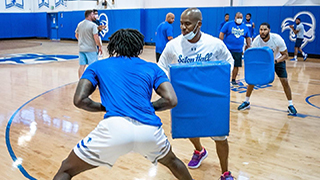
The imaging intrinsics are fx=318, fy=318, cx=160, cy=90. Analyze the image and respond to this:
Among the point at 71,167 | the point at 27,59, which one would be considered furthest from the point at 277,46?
the point at 27,59

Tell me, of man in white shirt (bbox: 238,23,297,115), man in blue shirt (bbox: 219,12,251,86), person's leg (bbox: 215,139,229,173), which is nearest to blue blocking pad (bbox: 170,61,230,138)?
person's leg (bbox: 215,139,229,173)

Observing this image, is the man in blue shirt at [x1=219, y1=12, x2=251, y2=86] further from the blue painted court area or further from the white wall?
the blue painted court area

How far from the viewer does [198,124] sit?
2707 millimetres

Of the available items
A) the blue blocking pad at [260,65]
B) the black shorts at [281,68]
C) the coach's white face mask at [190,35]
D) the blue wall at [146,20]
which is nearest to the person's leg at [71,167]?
the coach's white face mask at [190,35]

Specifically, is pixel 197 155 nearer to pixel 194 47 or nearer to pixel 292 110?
pixel 194 47

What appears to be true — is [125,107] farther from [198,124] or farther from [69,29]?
[69,29]

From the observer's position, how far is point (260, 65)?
4.96m

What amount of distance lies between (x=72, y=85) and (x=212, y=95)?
5.92 metres

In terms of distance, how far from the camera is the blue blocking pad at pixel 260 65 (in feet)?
16.0

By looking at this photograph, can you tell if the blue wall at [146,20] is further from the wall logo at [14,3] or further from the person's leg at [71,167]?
the person's leg at [71,167]

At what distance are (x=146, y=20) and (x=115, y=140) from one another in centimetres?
1745

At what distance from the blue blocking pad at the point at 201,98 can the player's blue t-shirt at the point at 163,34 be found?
15.2 ft

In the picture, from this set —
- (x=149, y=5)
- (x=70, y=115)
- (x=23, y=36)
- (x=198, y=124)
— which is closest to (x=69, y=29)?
(x=23, y=36)

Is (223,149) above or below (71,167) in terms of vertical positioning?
below
